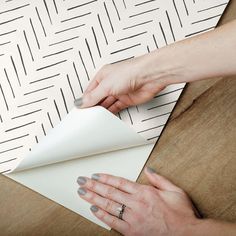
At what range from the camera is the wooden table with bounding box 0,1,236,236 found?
2.35 feet

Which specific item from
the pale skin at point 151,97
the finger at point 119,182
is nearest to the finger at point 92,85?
the pale skin at point 151,97

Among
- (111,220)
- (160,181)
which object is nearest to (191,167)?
(160,181)

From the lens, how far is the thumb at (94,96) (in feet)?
2.21

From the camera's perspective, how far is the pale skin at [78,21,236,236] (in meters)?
0.63

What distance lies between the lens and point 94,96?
26.7 inches

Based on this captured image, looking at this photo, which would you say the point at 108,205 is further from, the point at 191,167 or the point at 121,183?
the point at 191,167

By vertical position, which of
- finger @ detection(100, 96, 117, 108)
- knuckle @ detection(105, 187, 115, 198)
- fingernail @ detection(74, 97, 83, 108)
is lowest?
knuckle @ detection(105, 187, 115, 198)

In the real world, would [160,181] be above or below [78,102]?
below

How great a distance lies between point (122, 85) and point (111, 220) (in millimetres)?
228

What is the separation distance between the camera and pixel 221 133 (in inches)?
28.9

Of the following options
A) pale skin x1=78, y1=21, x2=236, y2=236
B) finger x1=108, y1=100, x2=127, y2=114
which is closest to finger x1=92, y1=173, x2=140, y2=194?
pale skin x1=78, y1=21, x2=236, y2=236

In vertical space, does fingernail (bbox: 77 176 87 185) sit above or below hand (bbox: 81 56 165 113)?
below

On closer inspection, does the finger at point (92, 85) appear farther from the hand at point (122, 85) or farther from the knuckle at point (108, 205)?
the knuckle at point (108, 205)

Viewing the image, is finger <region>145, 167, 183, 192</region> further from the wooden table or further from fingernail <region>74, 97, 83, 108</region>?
fingernail <region>74, 97, 83, 108</region>
